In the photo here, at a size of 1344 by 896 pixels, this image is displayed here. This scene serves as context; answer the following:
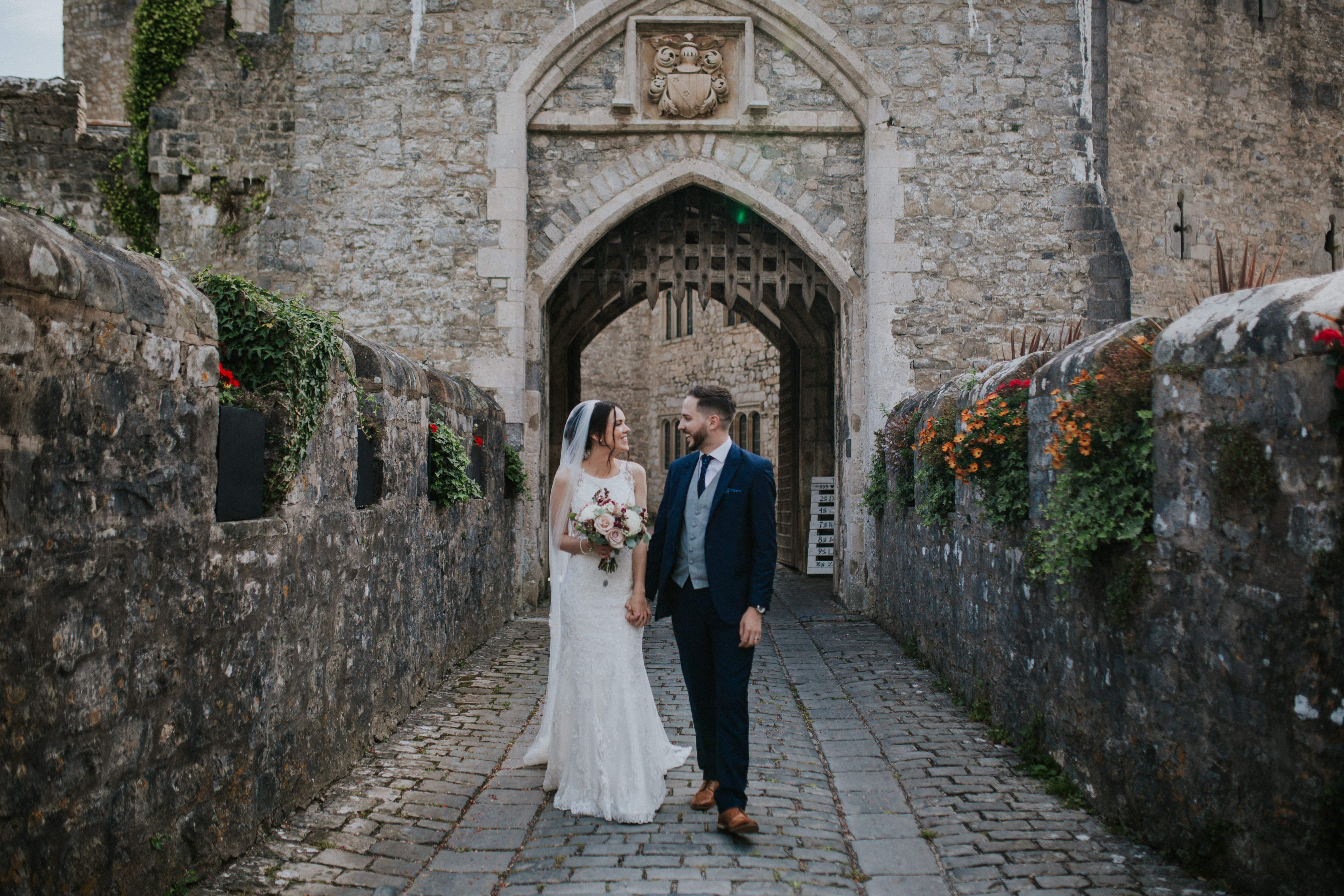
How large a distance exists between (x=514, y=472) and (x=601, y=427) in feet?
15.7

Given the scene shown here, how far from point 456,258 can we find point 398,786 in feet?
20.1

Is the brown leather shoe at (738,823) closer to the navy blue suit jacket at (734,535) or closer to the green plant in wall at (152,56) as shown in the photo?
the navy blue suit jacket at (734,535)

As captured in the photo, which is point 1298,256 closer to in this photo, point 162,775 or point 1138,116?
point 1138,116

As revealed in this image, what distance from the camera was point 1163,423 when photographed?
10.2ft

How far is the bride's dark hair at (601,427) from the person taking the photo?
3889mm

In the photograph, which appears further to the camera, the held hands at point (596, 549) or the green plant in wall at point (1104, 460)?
the held hands at point (596, 549)

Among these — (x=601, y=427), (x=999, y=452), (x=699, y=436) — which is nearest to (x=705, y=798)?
(x=699, y=436)

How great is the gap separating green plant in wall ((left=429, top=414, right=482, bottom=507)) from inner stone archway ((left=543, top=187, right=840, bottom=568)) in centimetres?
397

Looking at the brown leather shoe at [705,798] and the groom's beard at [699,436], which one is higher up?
the groom's beard at [699,436]

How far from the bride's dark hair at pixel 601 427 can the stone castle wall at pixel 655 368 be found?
16.9 m

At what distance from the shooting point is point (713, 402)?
12.0 feet

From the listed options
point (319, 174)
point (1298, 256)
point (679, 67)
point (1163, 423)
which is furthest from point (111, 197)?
point (1298, 256)

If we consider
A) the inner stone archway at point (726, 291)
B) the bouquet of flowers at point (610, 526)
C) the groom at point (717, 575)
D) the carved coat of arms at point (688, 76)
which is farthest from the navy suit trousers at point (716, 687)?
the carved coat of arms at point (688, 76)

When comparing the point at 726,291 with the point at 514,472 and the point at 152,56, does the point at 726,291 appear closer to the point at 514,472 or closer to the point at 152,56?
the point at 514,472
